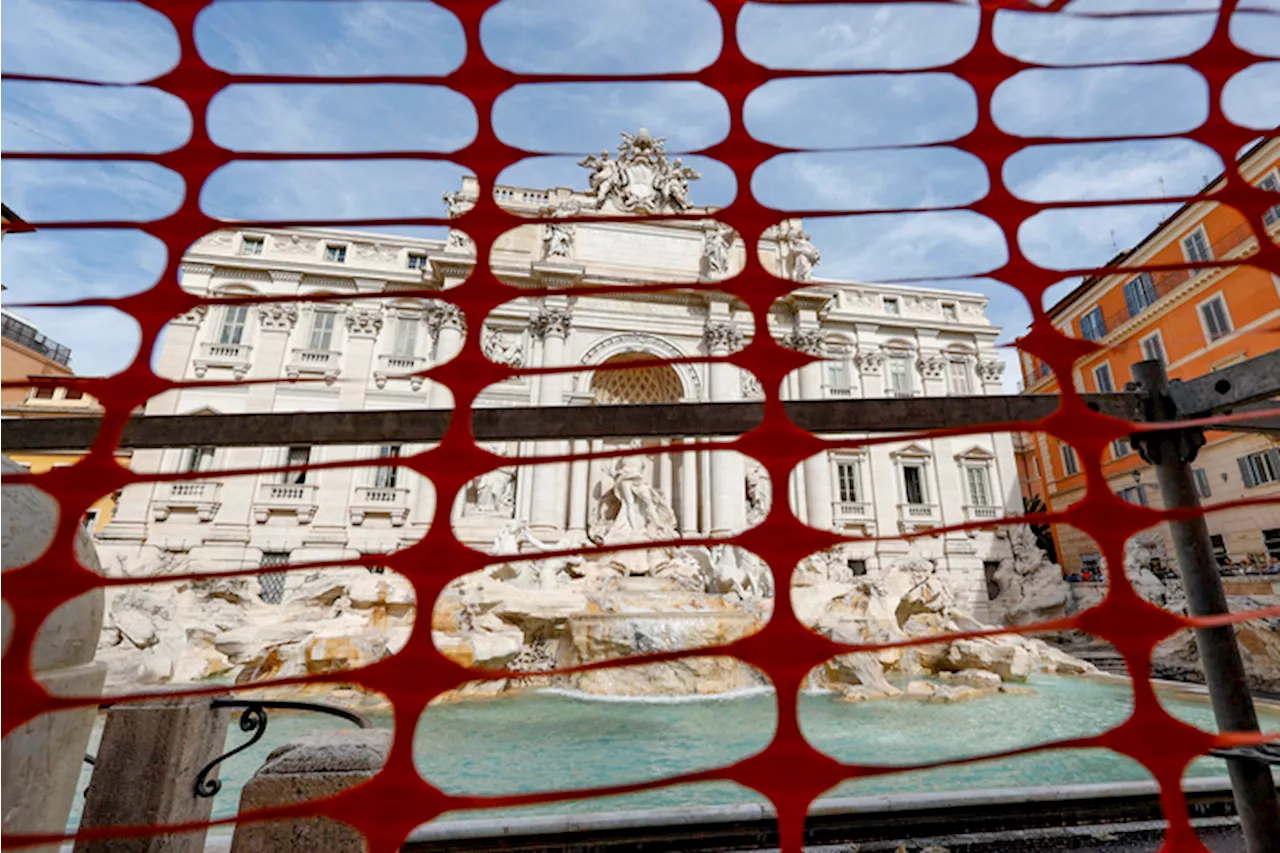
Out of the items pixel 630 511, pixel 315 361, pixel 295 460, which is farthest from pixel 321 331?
pixel 630 511

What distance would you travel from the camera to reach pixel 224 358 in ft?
52.6

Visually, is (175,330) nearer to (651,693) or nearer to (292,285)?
(292,285)

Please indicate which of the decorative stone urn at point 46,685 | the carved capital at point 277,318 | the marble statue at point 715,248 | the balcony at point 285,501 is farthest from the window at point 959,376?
the decorative stone urn at point 46,685

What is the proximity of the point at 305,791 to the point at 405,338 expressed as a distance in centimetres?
1719

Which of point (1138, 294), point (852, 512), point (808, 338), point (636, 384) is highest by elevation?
point (1138, 294)

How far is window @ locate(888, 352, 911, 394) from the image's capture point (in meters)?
19.6

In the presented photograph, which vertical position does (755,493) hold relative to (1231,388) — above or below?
above

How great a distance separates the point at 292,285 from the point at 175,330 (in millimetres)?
3269

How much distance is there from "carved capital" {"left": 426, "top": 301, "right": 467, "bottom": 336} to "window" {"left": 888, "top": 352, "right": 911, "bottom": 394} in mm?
14692

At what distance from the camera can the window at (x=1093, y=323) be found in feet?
61.1

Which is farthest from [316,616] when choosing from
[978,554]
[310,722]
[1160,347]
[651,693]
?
[1160,347]

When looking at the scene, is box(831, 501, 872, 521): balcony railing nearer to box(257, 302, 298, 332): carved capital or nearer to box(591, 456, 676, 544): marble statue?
box(591, 456, 676, 544): marble statue

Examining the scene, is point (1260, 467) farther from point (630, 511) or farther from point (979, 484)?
point (630, 511)

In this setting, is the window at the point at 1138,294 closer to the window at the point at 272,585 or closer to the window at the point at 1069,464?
the window at the point at 1069,464
